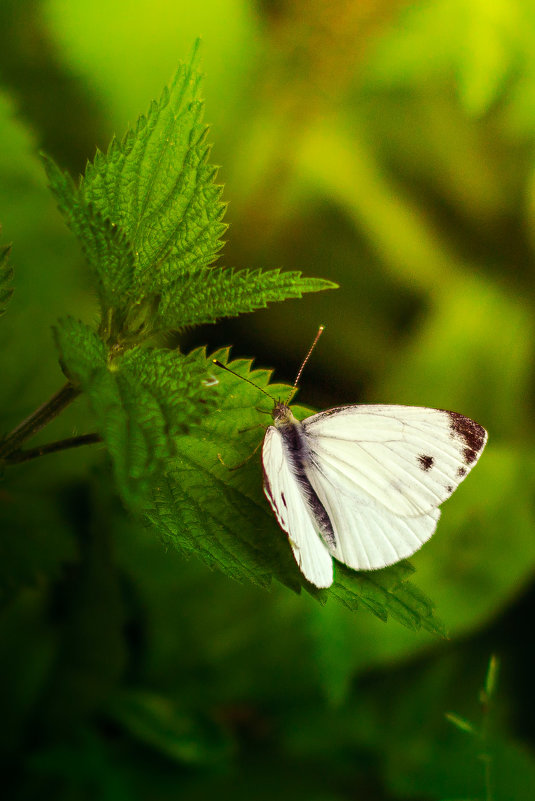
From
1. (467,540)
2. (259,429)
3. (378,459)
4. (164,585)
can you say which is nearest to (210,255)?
(259,429)

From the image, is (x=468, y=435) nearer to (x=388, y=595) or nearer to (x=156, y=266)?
(x=388, y=595)

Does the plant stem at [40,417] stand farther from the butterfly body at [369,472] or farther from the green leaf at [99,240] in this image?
the butterfly body at [369,472]

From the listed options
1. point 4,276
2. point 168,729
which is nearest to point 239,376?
→ point 4,276

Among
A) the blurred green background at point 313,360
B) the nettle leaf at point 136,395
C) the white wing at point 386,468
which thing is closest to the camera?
the nettle leaf at point 136,395

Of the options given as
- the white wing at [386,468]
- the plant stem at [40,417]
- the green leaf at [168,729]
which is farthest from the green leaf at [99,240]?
the green leaf at [168,729]

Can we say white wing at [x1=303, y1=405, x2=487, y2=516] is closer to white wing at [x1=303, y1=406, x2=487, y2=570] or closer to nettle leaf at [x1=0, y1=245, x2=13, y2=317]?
Result: white wing at [x1=303, y1=406, x2=487, y2=570]

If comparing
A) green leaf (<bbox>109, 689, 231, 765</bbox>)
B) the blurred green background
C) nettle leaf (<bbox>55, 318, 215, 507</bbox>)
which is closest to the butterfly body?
nettle leaf (<bbox>55, 318, 215, 507</bbox>)

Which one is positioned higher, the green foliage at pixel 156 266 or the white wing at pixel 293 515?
the green foliage at pixel 156 266
